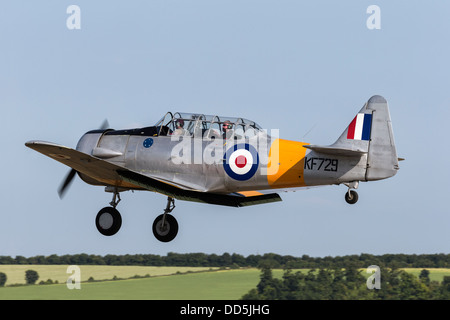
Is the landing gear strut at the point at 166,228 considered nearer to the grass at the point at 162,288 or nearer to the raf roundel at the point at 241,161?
the raf roundel at the point at 241,161

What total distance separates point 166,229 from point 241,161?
9.34 ft

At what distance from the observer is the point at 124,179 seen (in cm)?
1705

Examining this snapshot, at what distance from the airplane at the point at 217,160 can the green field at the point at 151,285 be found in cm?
1129

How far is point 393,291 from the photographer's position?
3216 centimetres

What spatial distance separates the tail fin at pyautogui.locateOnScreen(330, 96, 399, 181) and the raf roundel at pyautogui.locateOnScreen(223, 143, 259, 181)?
1845 millimetres

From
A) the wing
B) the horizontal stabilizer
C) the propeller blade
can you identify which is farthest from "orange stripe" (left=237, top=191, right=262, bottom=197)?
the propeller blade

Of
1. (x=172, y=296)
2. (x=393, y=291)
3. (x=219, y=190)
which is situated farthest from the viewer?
(x=393, y=291)

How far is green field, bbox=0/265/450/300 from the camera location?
29.1 metres

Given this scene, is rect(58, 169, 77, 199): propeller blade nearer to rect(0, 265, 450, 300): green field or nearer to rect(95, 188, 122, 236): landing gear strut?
rect(95, 188, 122, 236): landing gear strut
